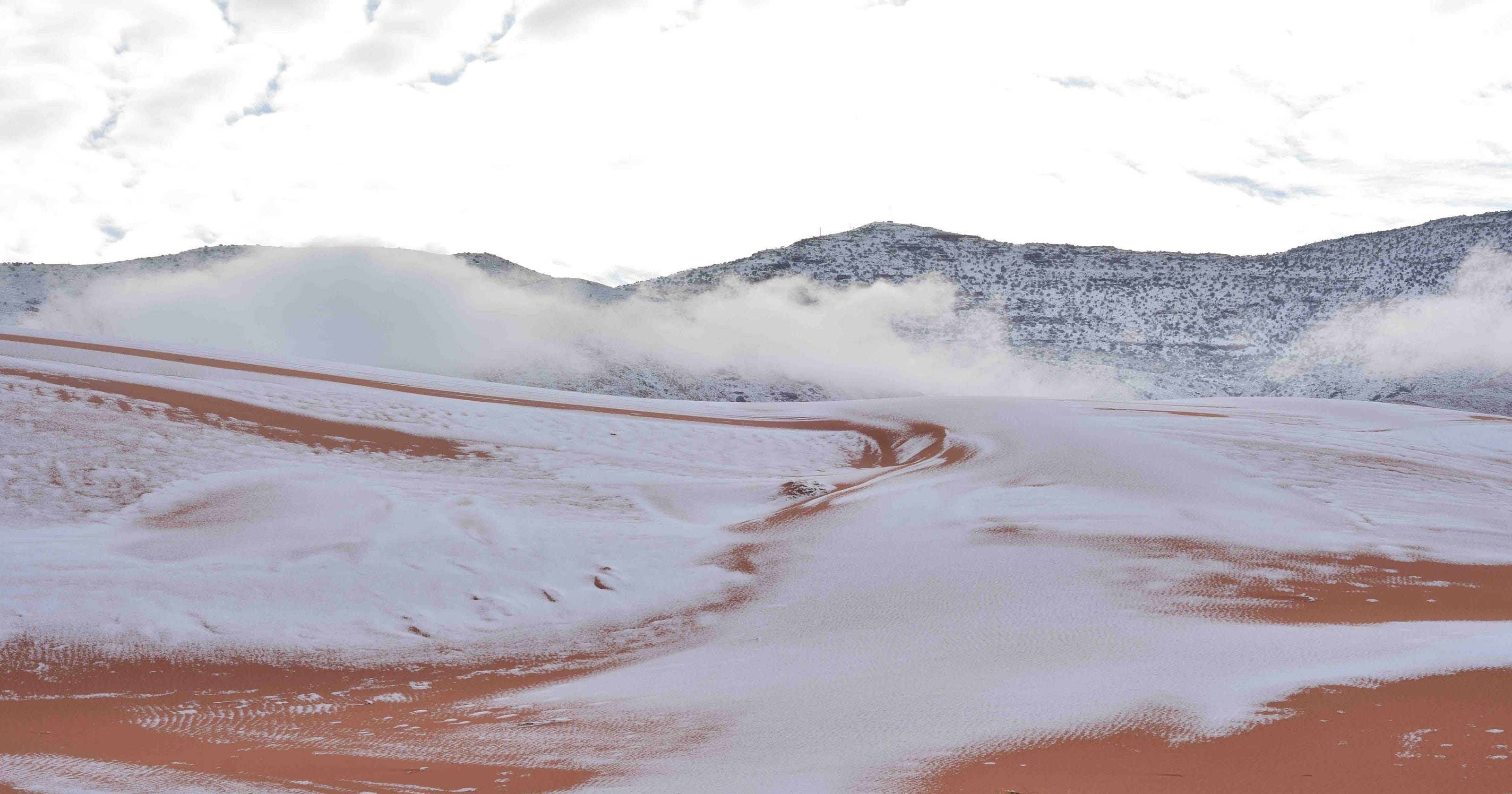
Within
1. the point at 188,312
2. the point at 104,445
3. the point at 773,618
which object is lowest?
the point at 773,618

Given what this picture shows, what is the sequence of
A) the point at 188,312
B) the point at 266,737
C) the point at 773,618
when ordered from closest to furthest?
1. the point at 266,737
2. the point at 773,618
3. the point at 188,312

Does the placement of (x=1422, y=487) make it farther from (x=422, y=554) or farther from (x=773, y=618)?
(x=422, y=554)

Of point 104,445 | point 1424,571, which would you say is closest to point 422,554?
point 104,445

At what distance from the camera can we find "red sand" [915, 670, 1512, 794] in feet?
10.8

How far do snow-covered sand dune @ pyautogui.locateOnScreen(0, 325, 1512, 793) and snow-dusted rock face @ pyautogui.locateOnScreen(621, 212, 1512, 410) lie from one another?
38.8 m

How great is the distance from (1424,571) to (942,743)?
17.2 ft

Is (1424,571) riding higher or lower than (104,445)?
lower

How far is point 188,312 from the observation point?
4262cm

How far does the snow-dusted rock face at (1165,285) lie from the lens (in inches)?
1924

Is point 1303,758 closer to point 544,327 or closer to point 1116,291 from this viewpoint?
point 544,327

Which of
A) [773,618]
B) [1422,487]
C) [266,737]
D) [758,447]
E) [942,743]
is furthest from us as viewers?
[758,447]

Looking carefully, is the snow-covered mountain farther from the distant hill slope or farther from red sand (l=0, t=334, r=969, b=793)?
red sand (l=0, t=334, r=969, b=793)

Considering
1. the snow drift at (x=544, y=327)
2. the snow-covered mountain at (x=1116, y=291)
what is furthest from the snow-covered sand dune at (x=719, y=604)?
the snow-covered mountain at (x=1116, y=291)

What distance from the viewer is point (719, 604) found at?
6.76 meters
